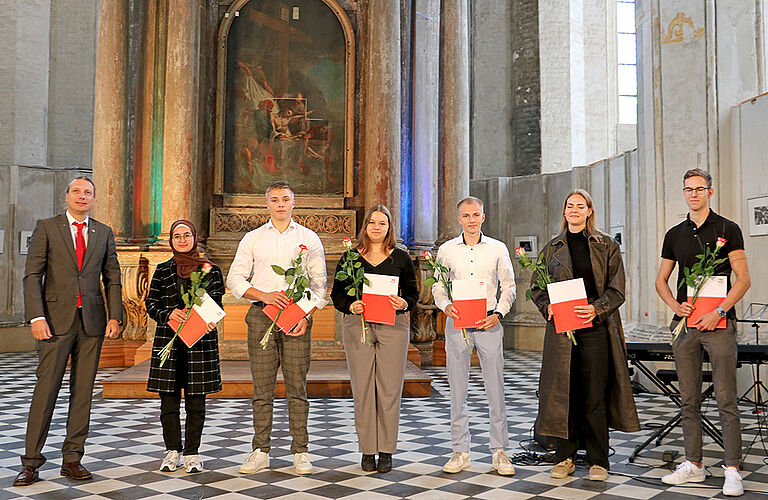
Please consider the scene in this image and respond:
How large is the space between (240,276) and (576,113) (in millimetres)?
11232

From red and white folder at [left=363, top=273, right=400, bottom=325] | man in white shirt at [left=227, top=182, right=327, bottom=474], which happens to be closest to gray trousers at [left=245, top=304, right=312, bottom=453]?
man in white shirt at [left=227, top=182, right=327, bottom=474]

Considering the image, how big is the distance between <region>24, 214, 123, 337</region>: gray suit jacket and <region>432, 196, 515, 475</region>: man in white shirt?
213cm

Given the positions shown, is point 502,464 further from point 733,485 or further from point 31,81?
point 31,81

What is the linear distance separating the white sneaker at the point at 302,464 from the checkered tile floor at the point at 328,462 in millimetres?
50

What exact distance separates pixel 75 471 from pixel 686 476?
3.67 m

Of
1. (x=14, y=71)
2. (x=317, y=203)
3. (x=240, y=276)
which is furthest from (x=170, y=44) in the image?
(x=240, y=276)

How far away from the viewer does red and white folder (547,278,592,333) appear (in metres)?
4.54

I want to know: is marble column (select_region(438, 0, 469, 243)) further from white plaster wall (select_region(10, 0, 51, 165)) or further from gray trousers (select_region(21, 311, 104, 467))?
white plaster wall (select_region(10, 0, 51, 165))

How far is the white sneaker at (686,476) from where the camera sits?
14.9 ft

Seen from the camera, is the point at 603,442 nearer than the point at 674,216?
Yes

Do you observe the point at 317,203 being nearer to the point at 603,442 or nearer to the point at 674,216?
the point at 674,216

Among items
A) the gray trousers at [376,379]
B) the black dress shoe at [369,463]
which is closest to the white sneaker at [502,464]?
the gray trousers at [376,379]

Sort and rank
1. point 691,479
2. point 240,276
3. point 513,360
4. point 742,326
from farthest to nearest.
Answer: point 513,360 < point 742,326 < point 240,276 < point 691,479

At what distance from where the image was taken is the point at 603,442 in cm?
466
